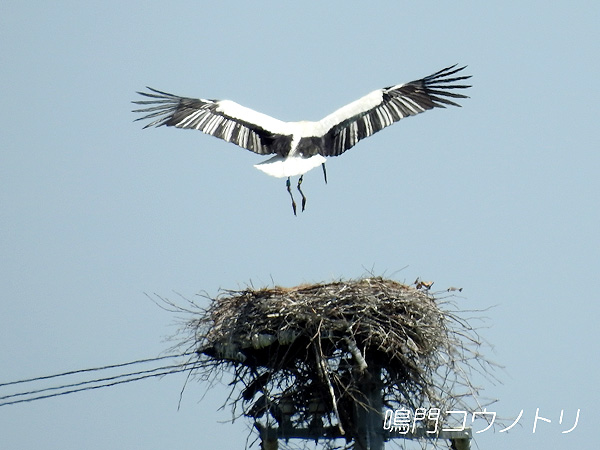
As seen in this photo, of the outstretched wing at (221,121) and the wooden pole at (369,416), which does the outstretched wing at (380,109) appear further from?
the wooden pole at (369,416)

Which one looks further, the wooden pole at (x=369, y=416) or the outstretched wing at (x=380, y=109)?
the outstretched wing at (x=380, y=109)

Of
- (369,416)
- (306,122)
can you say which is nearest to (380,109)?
(306,122)

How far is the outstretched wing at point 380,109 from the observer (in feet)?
36.8

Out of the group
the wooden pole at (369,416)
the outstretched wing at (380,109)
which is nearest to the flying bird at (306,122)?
the outstretched wing at (380,109)

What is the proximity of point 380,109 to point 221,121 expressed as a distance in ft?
4.92

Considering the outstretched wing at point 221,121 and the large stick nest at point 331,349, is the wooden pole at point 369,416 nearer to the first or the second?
the large stick nest at point 331,349

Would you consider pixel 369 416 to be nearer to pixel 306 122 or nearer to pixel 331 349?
pixel 331 349

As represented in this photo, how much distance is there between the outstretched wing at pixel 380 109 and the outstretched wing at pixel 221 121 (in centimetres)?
49

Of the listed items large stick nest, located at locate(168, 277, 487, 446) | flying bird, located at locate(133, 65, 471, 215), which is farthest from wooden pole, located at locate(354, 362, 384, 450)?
flying bird, located at locate(133, 65, 471, 215)

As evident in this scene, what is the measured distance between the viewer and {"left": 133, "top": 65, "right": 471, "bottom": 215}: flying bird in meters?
11.2

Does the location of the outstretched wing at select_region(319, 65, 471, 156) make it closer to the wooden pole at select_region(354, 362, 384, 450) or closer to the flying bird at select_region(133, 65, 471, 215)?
the flying bird at select_region(133, 65, 471, 215)

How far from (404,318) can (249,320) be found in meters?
1.14

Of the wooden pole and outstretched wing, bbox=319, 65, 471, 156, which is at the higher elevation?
outstretched wing, bbox=319, 65, 471, 156

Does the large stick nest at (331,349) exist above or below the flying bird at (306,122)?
below
